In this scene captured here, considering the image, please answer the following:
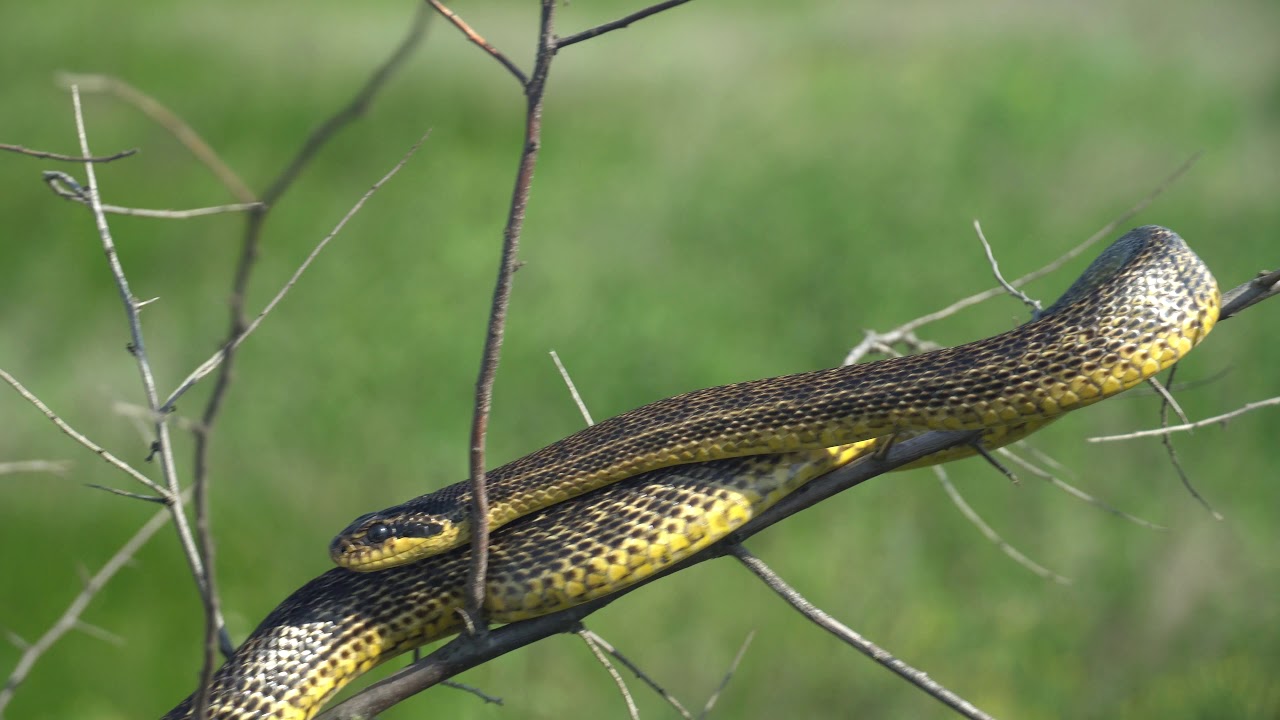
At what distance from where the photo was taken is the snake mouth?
3.58 m

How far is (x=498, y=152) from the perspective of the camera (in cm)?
1619

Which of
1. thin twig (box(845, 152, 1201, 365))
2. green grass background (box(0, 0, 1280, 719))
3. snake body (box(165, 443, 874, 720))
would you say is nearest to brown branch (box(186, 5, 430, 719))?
snake body (box(165, 443, 874, 720))

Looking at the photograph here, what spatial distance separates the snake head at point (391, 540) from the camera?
3.58 m

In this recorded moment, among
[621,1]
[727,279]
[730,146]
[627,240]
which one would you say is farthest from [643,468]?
[621,1]

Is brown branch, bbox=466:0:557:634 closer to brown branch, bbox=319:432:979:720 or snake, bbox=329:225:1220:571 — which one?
brown branch, bbox=319:432:979:720

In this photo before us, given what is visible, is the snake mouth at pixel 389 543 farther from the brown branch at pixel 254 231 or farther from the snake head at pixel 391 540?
the brown branch at pixel 254 231

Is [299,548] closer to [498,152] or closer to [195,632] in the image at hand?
[195,632]

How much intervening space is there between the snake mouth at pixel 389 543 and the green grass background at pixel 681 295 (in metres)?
0.88

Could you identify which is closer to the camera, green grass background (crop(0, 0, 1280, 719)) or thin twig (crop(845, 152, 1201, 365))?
thin twig (crop(845, 152, 1201, 365))

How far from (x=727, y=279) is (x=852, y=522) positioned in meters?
4.19

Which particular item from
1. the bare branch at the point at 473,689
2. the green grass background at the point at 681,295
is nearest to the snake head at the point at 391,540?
the bare branch at the point at 473,689

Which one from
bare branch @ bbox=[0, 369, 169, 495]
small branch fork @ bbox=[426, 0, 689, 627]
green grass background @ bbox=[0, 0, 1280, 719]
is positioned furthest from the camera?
green grass background @ bbox=[0, 0, 1280, 719]

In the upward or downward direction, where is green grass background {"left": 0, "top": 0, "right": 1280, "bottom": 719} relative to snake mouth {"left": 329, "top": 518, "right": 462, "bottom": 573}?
downward

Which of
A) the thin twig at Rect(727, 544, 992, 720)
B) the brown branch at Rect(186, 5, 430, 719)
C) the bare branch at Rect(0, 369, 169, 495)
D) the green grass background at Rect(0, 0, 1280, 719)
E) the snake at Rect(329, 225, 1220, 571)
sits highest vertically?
the brown branch at Rect(186, 5, 430, 719)
